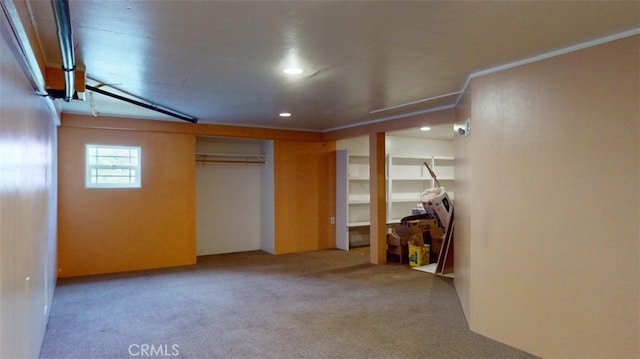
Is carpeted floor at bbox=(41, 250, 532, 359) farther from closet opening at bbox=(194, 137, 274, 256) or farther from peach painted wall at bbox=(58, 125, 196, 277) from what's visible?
closet opening at bbox=(194, 137, 274, 256)

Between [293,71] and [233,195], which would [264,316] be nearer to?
[293,71]

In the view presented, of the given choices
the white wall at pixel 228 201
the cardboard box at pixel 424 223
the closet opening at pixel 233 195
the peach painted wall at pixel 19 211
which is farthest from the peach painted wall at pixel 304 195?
the peach painted wall at pixel 19 211

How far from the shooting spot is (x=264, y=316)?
379 cm

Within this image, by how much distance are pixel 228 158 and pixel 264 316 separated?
387 centimetres

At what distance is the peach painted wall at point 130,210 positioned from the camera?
532cm

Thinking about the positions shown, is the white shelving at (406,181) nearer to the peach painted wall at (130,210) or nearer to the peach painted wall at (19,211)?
the peach painted wall at (130,210)

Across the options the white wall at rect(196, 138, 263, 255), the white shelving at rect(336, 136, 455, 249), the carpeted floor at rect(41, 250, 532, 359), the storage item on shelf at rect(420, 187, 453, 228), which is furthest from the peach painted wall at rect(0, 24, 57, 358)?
the white shelving at rect(336, 136, 455, 249)

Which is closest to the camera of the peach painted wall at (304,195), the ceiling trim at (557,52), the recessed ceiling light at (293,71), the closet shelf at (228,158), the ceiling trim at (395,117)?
the ceiling trim at (557,52)

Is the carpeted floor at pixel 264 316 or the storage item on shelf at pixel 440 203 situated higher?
the storage item on shelf at pixel 440 203

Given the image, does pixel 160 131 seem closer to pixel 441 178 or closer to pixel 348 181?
pixel 348 181

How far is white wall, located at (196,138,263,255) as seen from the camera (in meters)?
6.90

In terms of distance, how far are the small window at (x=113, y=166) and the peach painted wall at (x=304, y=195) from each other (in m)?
2.29

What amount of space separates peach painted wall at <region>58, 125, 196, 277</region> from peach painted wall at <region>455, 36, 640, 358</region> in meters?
4.30

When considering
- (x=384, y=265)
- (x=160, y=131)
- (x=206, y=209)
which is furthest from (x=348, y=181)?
(x=160, y=131)
